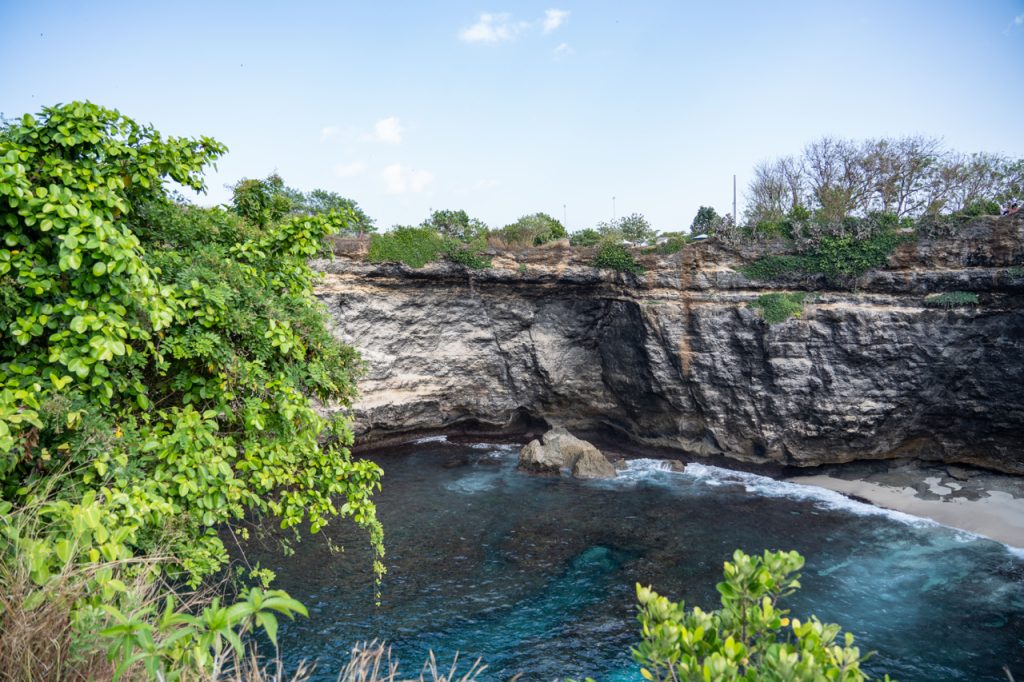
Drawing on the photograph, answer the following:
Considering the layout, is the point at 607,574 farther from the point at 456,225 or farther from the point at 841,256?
the point at 456,225

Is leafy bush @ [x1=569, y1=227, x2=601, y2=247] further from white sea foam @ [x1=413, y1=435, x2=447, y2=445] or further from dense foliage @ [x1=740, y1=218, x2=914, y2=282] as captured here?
white sea foam @ [x1=413, y1=435, x2=447, y2=445]

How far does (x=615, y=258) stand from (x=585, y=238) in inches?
78.7

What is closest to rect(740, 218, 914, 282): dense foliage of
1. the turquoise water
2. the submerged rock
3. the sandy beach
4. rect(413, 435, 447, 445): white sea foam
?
the sandy beach

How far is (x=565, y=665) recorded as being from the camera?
10.2 metres

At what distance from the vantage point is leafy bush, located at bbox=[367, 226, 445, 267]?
21500 millimetres

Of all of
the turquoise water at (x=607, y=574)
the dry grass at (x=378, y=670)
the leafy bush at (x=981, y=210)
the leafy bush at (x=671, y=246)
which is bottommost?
the turquoise water at (x=607, y=574)

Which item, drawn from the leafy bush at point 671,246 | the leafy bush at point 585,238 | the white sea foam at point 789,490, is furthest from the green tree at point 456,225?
the white sea foam at point 789,490

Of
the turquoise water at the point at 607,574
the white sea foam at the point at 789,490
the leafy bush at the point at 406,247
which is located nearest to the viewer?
the turquoise water at the point at 607,574

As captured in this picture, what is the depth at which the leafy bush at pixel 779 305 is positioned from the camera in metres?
18.6

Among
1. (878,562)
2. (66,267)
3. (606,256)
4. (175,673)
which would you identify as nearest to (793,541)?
(878,562)

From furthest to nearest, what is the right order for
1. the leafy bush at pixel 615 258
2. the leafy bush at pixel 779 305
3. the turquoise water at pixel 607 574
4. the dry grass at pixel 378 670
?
1. the leafy bush at pixel 615 258
2. the leafy bush at pixel 779 305
3. the turquoise water at pixel 607 574
4. the dry grass at pixel 378 670

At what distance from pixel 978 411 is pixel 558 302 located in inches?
578

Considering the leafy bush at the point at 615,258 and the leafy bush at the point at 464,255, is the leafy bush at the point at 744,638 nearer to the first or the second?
the leafy bush at the point at 615,258

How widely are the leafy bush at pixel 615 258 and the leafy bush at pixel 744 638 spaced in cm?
1867
